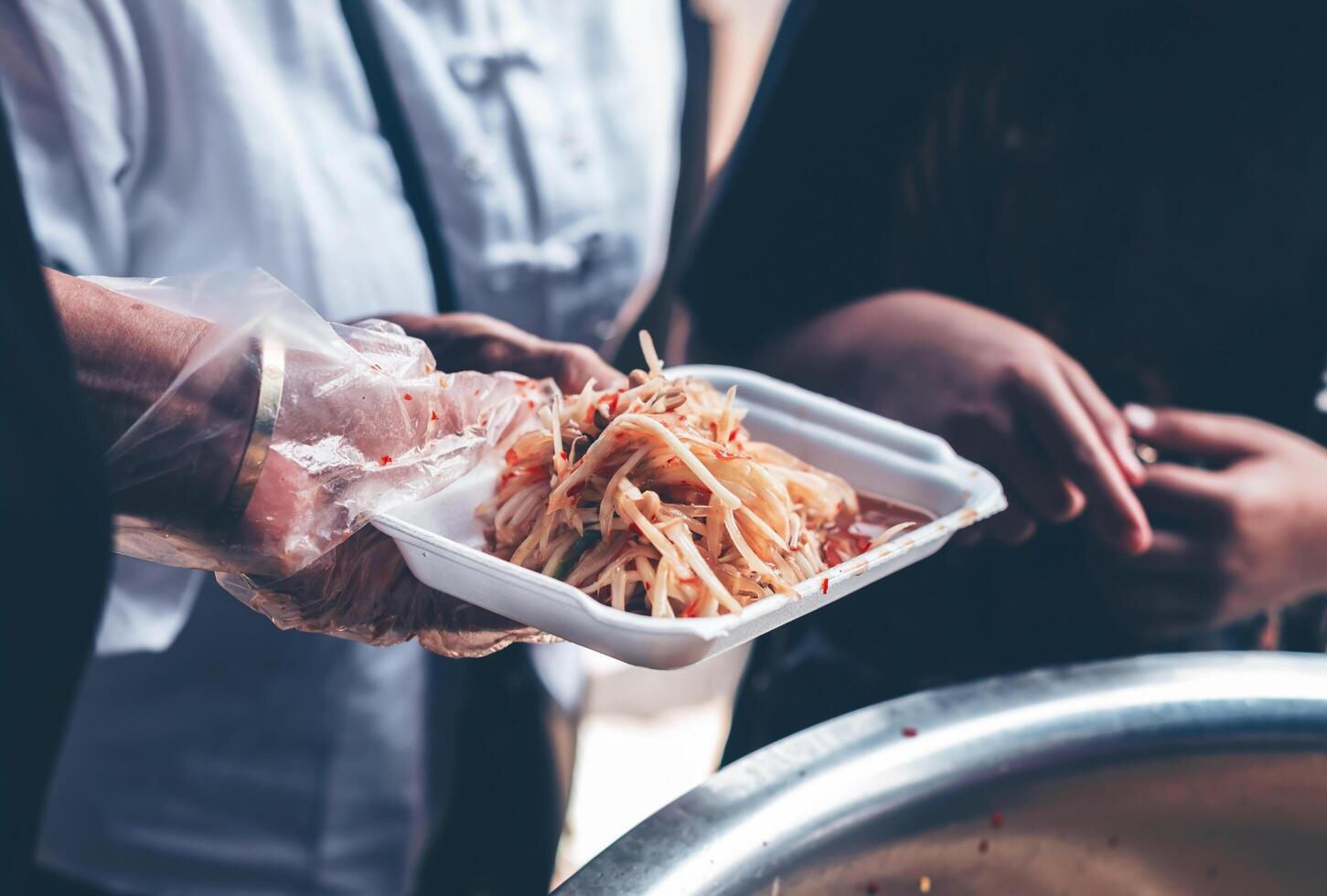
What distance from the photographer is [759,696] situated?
59.7 inches

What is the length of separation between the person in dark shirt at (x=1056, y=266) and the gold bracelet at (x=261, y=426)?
87cm

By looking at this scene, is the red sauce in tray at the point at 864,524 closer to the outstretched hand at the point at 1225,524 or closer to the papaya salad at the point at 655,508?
the papaya salad at the point at 655,508

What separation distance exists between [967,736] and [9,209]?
2.83 ft

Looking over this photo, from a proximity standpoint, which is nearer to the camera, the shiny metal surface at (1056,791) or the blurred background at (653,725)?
the shiny metal surface at (1056,791)

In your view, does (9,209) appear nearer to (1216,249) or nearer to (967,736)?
(967,736)

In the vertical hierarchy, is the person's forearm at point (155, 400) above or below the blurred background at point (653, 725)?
above

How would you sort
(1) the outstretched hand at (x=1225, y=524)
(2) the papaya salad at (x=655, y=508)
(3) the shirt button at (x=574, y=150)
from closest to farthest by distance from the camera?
(2) the papaya salad at (x=655, y=508), (1) the outstretched hand at (x=1225, y=524), (3) the shirt button at (x=574, y=150)

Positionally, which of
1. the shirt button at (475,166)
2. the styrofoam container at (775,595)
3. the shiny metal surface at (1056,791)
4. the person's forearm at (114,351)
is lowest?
the shiny metal surface at (1056,791)

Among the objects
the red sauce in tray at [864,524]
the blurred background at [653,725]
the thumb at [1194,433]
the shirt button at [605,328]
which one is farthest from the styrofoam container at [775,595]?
the blurred background at [653,725]

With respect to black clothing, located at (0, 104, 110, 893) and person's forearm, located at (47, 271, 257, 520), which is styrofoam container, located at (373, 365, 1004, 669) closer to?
person's forearm, located at (47, 271, 257, 520)

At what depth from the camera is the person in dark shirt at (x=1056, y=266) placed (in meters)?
1.40

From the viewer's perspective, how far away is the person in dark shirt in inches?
55.1

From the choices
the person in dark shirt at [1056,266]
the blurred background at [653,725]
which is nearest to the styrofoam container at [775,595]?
the person in dark shirt at [1056,266]

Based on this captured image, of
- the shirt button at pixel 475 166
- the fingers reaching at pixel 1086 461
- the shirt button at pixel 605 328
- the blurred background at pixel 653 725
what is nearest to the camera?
the fingers reaching at pixel 1086 461
